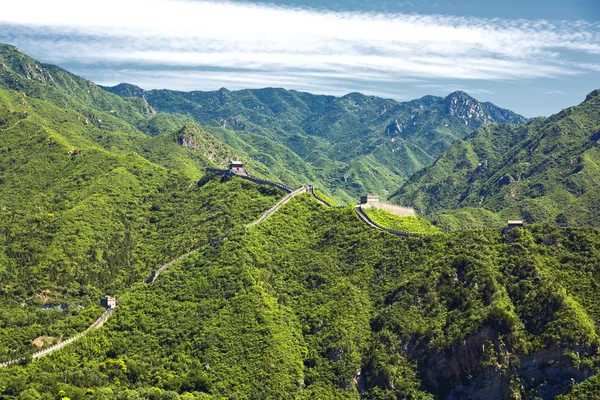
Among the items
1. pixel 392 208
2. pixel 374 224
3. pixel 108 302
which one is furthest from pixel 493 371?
pixel 108 302

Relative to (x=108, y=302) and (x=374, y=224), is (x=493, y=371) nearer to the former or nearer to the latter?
(x=374, y=224)

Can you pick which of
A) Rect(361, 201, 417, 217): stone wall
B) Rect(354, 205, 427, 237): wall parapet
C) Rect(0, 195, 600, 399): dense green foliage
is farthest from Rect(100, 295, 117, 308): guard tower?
Rect(361, 201, 417, 217): stone wall

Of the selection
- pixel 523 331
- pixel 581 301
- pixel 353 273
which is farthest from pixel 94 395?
pixel 581 301

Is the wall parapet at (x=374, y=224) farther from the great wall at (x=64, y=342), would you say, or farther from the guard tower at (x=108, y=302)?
the great wall at (x=64, y=342)

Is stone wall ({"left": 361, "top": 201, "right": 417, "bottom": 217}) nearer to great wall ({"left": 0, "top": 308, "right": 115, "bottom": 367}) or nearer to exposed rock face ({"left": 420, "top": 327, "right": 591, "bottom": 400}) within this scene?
exposed rock face ({"left": 420, "top": 327, "right": 591, "bottom": 400})

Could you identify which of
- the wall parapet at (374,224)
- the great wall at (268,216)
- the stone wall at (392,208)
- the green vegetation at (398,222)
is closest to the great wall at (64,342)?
the great wall at (268,216)
